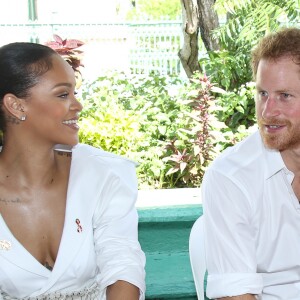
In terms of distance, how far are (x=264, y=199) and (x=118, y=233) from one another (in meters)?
0.48

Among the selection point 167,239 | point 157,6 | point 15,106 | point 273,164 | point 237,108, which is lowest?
point 157,6

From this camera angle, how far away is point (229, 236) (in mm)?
2176

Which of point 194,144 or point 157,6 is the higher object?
point 194,144

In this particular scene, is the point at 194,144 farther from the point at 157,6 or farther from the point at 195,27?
the point at 157,6

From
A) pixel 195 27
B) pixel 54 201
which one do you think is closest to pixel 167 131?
pixel 195 27

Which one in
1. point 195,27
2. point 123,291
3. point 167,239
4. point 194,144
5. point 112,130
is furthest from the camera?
point 195,27

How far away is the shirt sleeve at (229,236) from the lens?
2.16m

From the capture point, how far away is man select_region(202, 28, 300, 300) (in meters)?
2.13

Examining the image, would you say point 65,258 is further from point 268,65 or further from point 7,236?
point 268,65

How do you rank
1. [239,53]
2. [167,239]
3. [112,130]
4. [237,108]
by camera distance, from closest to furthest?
[167,239], [112,130], [237,108], [239,53]

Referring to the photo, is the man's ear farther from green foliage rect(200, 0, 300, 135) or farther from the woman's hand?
green foliage rect(200, 0, 300, 135)

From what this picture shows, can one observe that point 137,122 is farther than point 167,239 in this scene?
Yes

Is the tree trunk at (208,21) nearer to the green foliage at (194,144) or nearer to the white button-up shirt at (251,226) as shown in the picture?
the green foliage at (194,144)

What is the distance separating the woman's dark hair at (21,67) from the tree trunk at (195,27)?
14.5 ft
